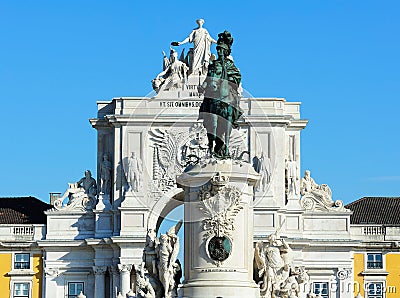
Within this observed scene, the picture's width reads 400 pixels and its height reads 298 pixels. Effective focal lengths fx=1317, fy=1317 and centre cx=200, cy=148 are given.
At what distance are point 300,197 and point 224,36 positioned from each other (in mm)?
39066

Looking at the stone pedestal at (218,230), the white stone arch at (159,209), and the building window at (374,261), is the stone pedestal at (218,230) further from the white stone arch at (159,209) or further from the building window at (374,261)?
the building window at (374,261)

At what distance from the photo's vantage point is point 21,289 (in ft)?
246

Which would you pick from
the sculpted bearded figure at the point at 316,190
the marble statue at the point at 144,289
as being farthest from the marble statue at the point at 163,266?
the sculpted bearded figure at the point at 316,190

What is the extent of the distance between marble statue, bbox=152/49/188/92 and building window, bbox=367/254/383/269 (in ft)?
47.5

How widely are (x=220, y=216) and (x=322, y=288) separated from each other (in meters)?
40.0


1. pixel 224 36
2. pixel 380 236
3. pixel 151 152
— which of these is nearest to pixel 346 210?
pixel 380 236

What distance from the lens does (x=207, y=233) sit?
3444cm

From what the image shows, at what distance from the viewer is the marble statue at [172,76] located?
242ft

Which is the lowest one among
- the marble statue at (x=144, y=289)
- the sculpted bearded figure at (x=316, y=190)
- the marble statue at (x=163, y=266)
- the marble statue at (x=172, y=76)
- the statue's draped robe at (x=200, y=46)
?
the marble statue at (x=144, y=289)

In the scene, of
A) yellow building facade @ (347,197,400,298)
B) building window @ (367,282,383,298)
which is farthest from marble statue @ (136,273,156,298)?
building window @ (367,282,383,298)

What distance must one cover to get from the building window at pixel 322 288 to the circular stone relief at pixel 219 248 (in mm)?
39353

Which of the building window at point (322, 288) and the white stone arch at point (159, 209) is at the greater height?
the white stone arch at point (159, 209)

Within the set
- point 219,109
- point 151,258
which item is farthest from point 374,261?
point 219,109

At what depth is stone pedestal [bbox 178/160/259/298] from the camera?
112 feet
